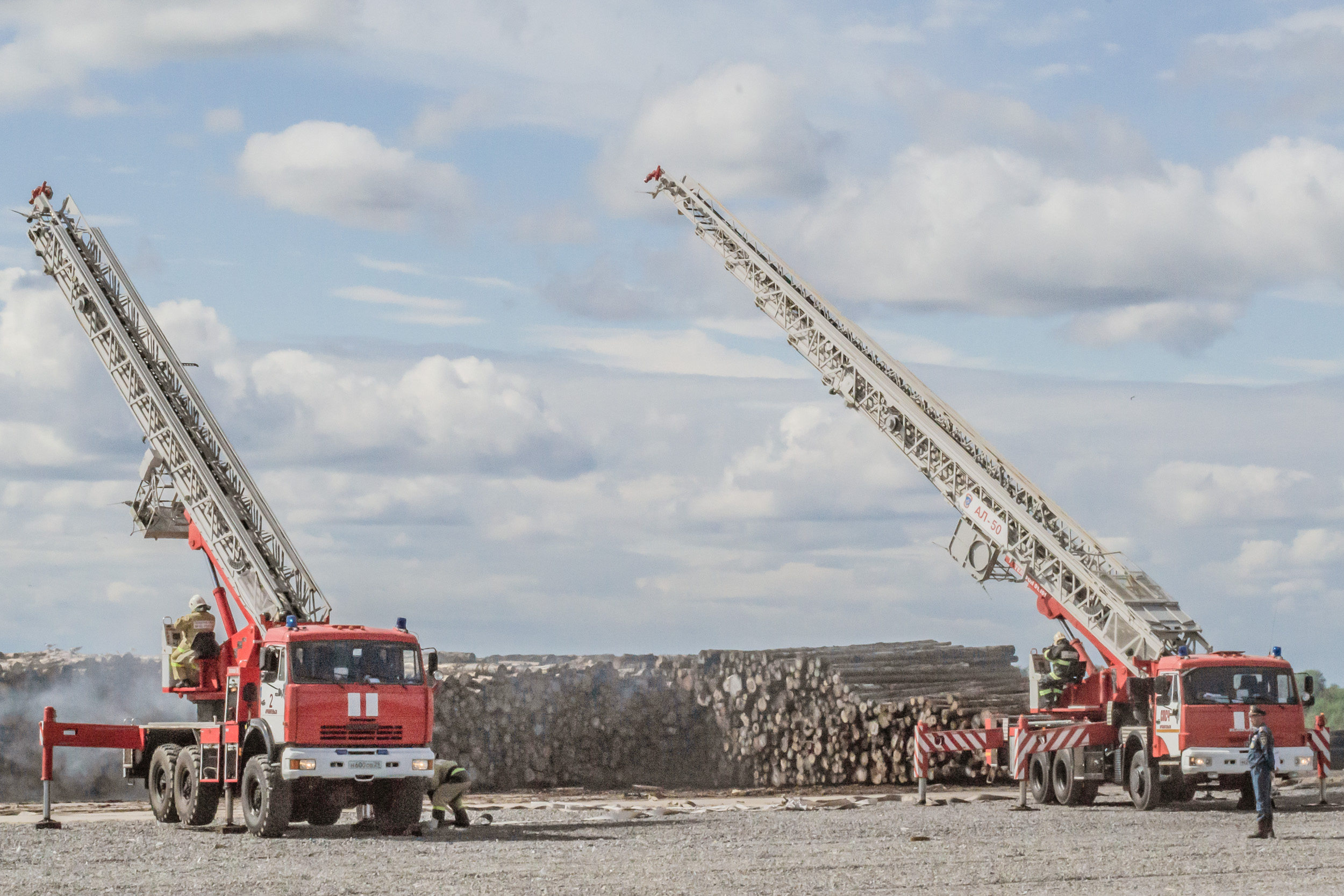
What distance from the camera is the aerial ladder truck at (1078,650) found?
22.8m

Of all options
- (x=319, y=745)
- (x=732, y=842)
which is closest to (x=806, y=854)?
(x=732, y=842)

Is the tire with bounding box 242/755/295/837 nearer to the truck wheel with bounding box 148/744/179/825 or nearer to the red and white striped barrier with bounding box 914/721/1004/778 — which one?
the truck wheel with bounding box 148/744/179/825

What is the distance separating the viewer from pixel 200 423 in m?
23.1

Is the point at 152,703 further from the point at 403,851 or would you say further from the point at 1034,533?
the point at 1034,533

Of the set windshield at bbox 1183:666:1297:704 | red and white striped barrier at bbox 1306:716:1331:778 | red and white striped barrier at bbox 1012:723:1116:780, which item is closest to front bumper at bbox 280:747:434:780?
red and white striped barrier at bbox 1012:723:1116:780

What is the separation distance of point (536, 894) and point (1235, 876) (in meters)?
6.68

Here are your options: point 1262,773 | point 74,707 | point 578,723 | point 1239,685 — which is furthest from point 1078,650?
point 74,707

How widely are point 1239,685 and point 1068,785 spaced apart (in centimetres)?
288

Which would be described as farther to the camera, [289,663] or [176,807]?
[176,807]

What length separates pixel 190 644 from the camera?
21.9m

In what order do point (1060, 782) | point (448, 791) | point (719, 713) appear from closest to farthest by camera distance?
point (448, 791)
point (1060, 782)
point (719, 713)

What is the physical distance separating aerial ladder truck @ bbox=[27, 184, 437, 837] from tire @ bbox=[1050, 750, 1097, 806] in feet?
30.8

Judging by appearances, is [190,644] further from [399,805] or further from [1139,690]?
[1139,690]

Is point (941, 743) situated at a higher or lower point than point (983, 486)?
lower
